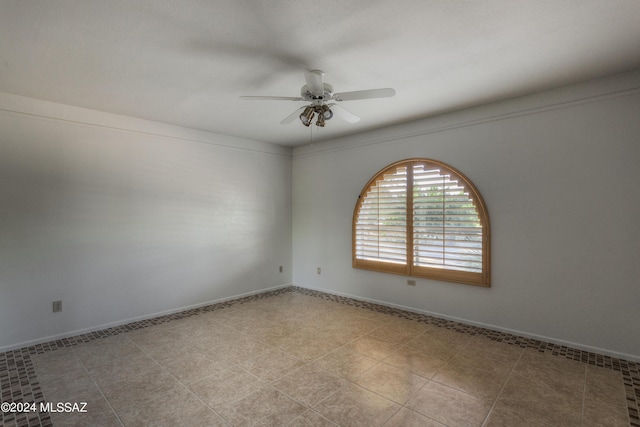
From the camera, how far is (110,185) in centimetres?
383

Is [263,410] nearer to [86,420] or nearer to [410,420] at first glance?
[410,420]

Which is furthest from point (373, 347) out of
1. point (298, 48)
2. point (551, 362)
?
point (298, 48)

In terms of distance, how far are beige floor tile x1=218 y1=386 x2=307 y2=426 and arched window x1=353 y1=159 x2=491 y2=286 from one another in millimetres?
2607

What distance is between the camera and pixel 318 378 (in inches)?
103

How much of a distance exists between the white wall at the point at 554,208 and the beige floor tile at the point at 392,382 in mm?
1629

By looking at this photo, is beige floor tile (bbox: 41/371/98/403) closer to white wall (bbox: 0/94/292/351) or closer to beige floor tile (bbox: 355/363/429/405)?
white wall (bbox: 0/94/292/351)

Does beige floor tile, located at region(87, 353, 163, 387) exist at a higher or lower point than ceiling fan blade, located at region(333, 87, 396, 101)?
lower

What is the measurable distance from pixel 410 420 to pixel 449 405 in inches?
14.7

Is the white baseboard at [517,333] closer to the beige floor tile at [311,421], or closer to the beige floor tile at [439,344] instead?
the beige floor tile at [439,344]

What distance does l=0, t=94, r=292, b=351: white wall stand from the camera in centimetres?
327

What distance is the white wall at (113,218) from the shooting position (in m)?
3.27

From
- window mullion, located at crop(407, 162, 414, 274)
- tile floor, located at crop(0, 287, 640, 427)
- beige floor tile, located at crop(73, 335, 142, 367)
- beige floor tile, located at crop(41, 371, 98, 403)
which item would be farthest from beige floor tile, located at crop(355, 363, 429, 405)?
beige floor tile, located at crop(73, 335, 142, 367)

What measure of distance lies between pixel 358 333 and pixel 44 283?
11.8 feet

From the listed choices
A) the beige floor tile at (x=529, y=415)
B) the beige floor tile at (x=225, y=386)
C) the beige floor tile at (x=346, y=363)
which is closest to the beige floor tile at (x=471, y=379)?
the beige floor tile at (x=529, y=415)
